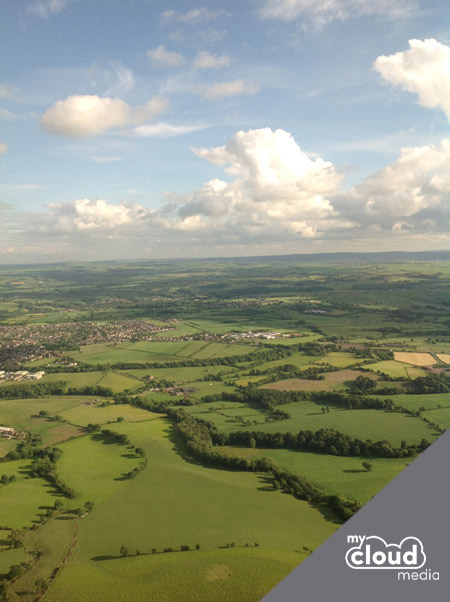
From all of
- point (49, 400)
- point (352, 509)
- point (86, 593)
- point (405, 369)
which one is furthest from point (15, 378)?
point (405, 369)

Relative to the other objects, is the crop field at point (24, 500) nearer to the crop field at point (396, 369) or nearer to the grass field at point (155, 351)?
the grass field at point (155, 351)

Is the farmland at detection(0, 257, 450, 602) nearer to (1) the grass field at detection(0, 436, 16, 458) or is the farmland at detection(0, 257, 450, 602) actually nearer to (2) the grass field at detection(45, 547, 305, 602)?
(2) the grass field at detection(45, 547, 305, 602)

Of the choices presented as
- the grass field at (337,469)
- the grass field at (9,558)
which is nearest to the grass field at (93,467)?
the grass field at (9,558)

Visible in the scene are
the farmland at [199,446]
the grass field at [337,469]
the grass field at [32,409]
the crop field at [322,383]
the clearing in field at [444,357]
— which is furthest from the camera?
the clearing in field at [444,357]

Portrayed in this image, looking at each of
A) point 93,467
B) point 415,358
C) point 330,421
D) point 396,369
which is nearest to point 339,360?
point 396,369

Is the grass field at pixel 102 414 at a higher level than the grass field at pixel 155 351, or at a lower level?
lower

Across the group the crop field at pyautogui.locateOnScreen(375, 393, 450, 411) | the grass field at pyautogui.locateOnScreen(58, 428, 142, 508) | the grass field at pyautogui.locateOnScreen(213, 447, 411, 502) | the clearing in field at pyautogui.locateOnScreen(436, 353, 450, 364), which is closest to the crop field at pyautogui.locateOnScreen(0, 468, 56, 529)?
the grass field at pyautogui.locateOnScreen(58, 428, 142, 508)
